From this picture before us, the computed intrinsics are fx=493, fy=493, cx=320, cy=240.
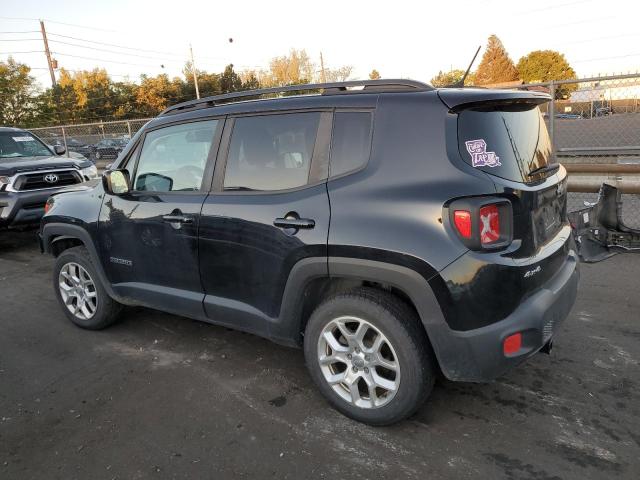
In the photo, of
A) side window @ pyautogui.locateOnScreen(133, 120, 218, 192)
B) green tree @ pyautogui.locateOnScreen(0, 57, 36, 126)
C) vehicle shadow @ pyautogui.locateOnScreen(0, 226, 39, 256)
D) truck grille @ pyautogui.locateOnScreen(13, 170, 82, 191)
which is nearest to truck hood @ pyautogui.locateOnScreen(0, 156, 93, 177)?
truck grille @ pyautogui.locateOnScreen(13, 170, 82, 191)

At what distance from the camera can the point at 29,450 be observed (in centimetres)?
271

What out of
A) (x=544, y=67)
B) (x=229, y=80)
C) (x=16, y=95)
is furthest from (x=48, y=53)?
(x=544, y=67)

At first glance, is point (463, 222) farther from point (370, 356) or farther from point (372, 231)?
point (370, 356)

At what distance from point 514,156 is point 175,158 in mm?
2333

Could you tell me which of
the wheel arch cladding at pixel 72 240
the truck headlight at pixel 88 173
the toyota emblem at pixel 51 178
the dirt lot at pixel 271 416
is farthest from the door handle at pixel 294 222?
the truck headlight at pixel 88 173

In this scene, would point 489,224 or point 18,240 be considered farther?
point 18,240

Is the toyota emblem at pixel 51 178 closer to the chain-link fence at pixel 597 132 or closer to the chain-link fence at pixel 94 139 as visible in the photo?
the chain-link fence at pixel 597 132

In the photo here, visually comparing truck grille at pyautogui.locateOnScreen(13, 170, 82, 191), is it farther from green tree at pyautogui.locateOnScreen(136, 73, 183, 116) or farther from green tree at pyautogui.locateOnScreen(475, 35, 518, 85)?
green tree at pyautogui.locateOnScreen(475, 35, 518, 85)

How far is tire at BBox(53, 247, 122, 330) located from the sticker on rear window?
10.4ft

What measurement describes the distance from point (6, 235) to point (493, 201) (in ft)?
30.9

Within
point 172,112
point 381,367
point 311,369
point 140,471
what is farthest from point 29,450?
point 172,112

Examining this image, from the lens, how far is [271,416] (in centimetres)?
292

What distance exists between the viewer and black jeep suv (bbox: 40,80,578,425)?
240 centimetres

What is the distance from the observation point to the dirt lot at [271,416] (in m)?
2.48
